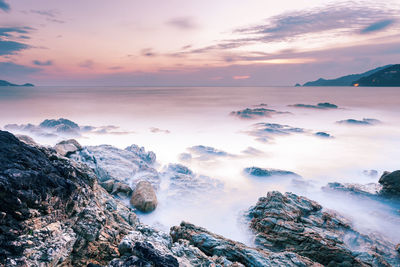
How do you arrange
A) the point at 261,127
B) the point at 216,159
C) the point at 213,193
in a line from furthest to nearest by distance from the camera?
the point at 261,127
the point at 216,159
the point at 213,193

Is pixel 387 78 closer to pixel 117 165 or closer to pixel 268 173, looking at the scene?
pixel 268 173

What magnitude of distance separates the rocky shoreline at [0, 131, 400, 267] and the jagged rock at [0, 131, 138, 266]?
0.05 feet

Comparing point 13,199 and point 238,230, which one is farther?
point 238,230

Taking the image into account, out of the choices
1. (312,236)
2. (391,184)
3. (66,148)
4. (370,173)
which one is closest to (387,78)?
(370,173)

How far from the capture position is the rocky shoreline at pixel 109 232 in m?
A: 4.49

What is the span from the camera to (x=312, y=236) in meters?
8.02

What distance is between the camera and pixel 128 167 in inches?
610

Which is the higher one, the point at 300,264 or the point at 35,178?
the point at 35,178

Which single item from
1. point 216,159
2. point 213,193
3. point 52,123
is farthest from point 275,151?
point 52,123

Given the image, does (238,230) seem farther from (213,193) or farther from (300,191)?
(300,191)

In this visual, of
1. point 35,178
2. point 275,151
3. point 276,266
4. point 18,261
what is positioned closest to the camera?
point 18,261

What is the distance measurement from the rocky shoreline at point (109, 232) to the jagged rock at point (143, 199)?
3.95 metres

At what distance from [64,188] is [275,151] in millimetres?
24174

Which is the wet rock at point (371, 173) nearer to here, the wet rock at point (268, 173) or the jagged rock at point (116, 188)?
the wet rock at point (268, 173)
